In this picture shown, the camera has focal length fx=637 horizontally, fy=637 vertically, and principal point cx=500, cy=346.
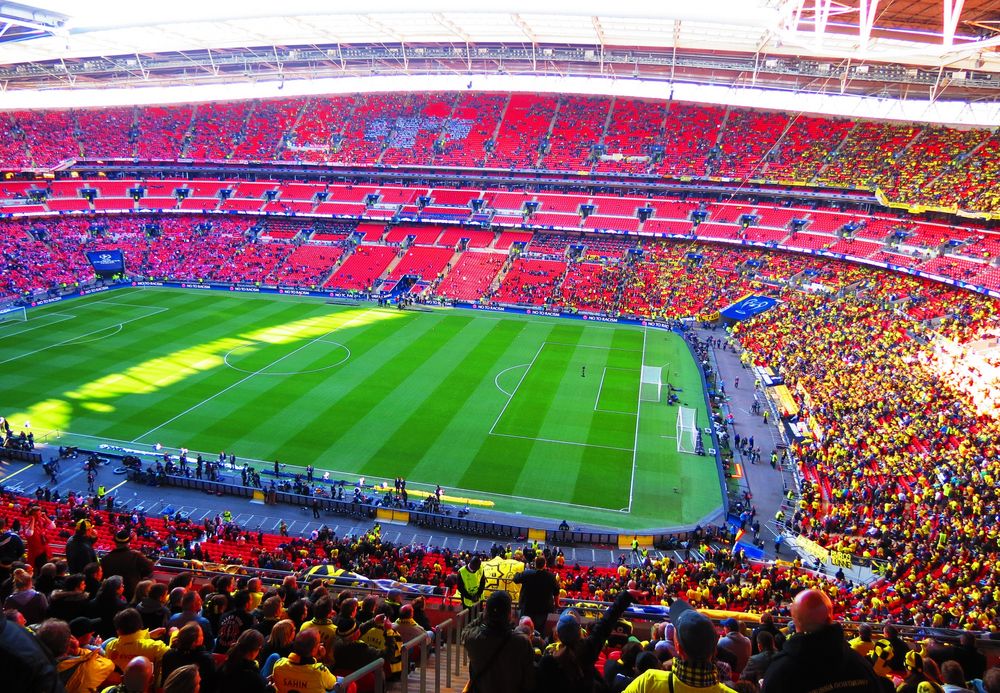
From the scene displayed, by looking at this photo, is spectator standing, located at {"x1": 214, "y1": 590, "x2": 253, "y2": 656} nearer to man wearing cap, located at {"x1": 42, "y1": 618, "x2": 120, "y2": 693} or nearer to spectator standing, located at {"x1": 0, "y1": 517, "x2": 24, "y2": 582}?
Result: man wearing cap, located at {"x1": 42, "y1": 618, "x2": 120, "y2": 693}

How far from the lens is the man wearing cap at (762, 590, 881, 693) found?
3633 mm

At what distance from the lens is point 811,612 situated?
3.73 meters

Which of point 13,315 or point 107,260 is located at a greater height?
point 107,260

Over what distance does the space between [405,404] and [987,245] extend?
3975 cm

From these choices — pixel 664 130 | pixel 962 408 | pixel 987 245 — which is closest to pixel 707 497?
pixel 962 408

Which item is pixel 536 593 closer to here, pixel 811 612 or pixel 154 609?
pixel 811 612

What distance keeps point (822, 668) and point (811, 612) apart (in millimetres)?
296

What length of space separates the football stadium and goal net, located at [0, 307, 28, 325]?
333mm

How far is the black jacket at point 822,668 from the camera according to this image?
3629 millimetres

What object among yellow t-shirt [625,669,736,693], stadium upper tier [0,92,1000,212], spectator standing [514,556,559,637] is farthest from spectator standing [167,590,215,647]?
stadium upper tier [0,92,1000,212]

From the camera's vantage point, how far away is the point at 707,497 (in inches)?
996

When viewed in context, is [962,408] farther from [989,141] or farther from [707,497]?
[989,141]

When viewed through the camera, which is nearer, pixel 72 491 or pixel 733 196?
pixel 72 491

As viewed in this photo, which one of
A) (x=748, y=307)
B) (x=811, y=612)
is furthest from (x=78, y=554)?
(x=748, y=307)
